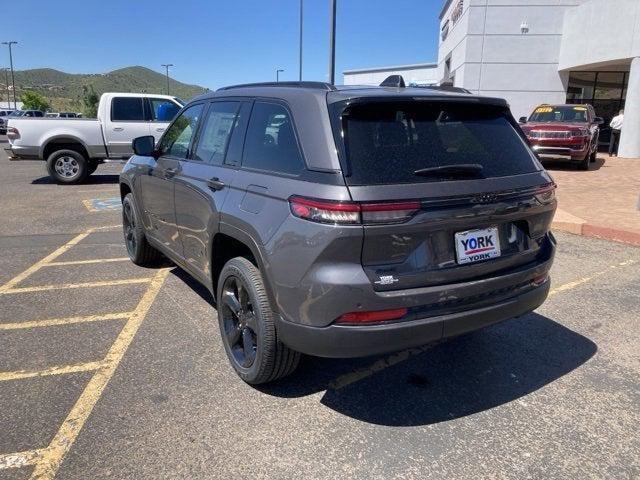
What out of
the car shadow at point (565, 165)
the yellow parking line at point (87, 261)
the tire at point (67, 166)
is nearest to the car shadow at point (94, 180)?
the tire at point (67, 166)

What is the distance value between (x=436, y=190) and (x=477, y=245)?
16.2 inches

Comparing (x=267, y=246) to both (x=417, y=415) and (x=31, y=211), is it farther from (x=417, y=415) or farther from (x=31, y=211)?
(x=31, y=211)

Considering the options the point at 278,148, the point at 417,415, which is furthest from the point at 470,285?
the point at 278,148

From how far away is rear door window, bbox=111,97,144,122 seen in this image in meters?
12.2

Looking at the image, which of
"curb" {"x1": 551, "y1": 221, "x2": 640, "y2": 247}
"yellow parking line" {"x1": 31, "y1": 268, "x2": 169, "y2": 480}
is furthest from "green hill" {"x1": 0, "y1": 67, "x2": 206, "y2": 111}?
"yellow parking line" {"x1": 31, "y1": 268, "x2": 169, "y2": 480}

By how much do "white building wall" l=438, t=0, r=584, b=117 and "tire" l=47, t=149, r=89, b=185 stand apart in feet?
55.1

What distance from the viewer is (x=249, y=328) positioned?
10.2 feet

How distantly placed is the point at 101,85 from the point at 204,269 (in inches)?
6733

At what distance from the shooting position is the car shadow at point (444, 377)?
2932 millimetres

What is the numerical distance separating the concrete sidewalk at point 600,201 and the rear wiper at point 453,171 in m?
5.18

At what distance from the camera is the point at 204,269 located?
3.63 meters

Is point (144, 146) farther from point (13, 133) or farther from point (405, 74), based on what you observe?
point (405, 74)

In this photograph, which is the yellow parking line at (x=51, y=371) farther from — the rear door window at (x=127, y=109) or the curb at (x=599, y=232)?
the rear door window at (x=127, y=109)

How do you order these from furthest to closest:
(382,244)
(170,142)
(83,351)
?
(170,142) < (83,351) < (382,244)
